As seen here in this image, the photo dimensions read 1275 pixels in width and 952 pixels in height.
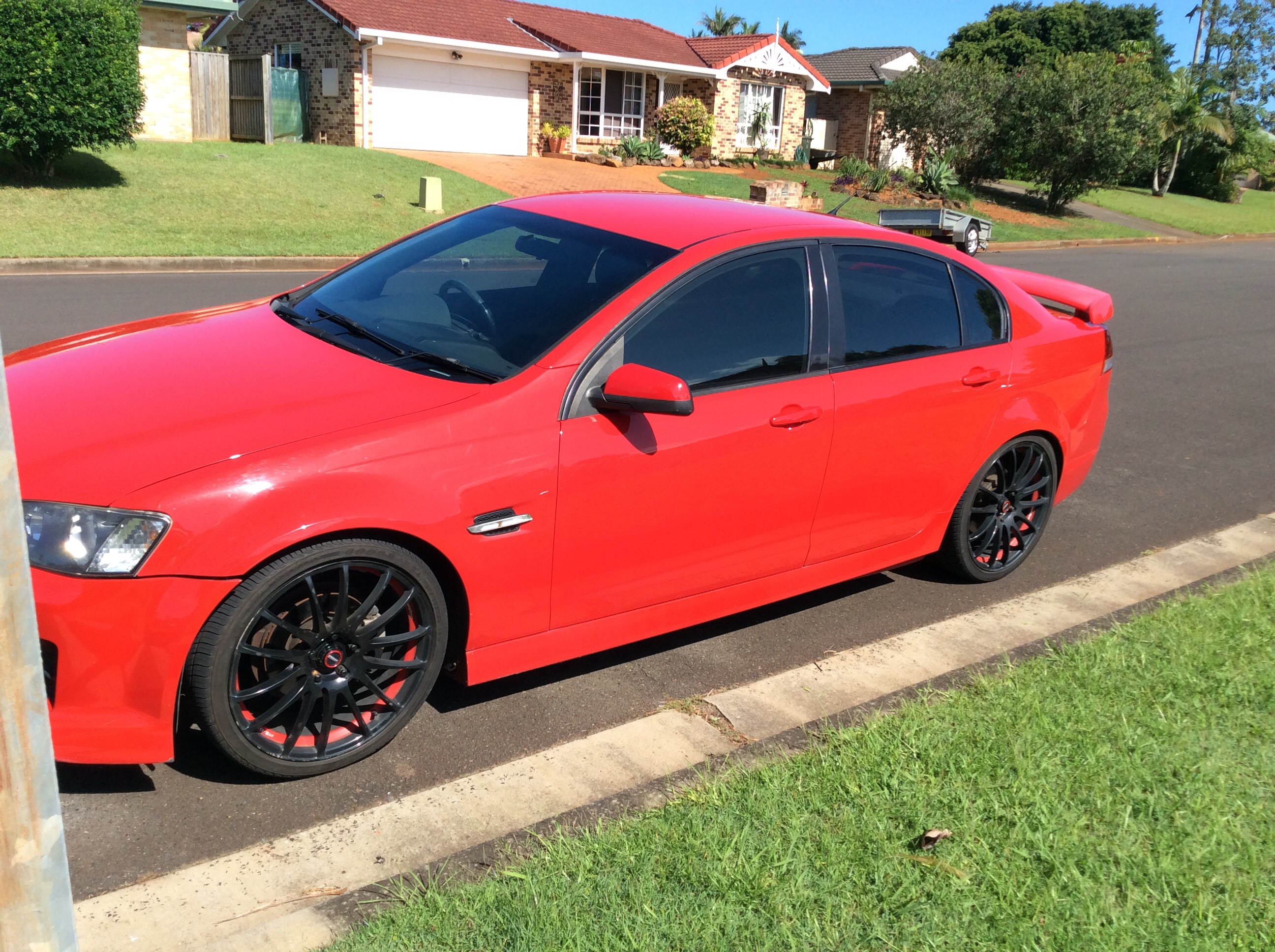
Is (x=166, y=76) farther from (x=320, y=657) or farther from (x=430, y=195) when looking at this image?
(x=320, y=657)

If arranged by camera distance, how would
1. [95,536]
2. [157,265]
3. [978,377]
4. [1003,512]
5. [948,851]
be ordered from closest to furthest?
[95,536]
[948,851]
[978,377]
[1003,512]
[157,265]

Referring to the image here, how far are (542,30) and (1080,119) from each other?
16.4m

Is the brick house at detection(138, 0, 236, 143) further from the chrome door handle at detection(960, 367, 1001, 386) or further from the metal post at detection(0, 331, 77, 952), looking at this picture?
the metal post at detection(0, 331, 77, 952)

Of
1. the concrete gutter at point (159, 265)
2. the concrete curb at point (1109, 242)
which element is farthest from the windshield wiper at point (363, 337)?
the concrete curb at point (1109, 242)

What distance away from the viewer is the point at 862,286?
458 centimetres

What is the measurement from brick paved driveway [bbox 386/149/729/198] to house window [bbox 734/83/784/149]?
7.41 m

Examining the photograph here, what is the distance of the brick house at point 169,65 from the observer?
25.8 metres

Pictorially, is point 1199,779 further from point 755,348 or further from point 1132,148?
point 1132,148

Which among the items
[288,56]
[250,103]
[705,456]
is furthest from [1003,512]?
[288,56]

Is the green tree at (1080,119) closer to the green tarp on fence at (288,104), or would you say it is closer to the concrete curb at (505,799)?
the green tarp on fence at (288,104)

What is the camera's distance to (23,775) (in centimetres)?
177

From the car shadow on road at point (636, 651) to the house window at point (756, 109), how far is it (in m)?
36.0

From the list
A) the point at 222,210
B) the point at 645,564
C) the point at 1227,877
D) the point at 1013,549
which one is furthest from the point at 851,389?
the point at 222,210

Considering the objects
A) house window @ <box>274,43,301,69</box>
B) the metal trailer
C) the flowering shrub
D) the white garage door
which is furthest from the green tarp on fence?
the metal trailer
